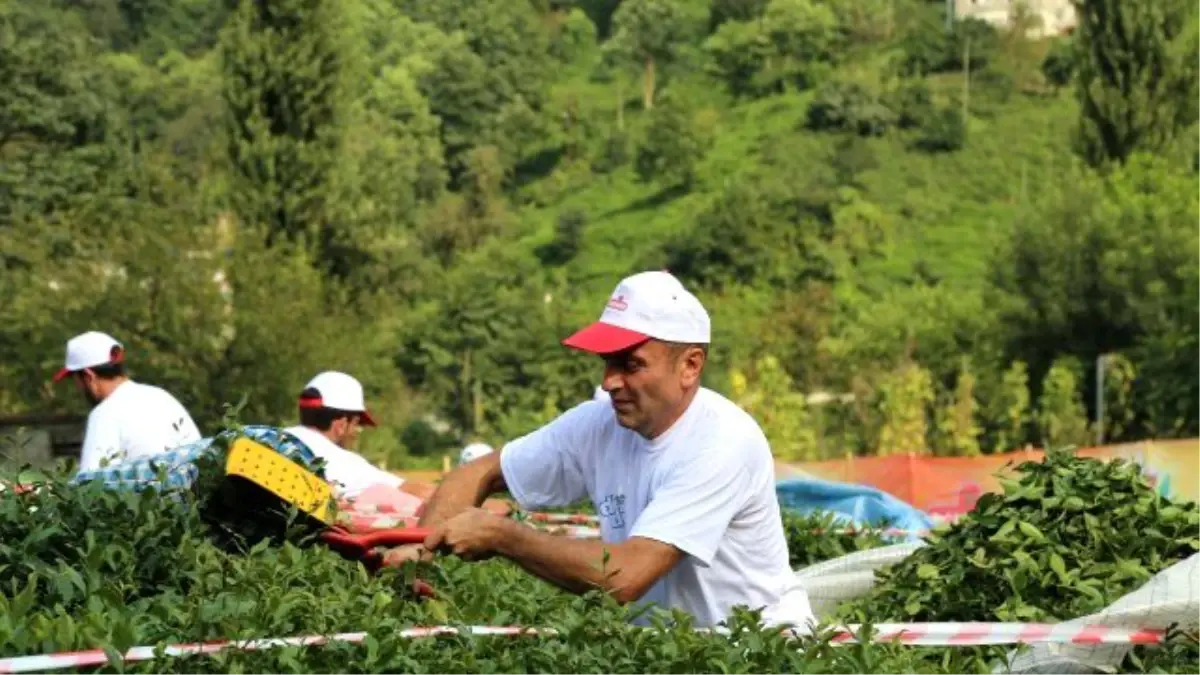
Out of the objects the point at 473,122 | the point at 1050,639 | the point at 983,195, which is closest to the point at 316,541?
Answer: the point at 1050,639

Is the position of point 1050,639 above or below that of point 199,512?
below

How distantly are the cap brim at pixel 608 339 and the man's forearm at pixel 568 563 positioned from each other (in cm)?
53

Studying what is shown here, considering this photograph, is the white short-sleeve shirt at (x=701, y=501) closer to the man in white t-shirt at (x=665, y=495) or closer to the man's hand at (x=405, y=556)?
the man in white t-shirt at (x=665, y=495)

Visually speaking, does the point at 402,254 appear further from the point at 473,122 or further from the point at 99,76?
the point at 473,122

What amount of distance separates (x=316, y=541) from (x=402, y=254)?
6177 cm

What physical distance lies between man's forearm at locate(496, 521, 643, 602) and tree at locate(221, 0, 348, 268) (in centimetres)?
4442

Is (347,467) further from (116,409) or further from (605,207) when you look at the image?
(605,207)

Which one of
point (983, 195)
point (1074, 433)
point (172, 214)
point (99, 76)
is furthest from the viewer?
point (983, 195)

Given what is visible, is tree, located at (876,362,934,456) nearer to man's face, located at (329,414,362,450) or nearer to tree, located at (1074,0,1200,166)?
tree, located at (1074,0,1200,166)

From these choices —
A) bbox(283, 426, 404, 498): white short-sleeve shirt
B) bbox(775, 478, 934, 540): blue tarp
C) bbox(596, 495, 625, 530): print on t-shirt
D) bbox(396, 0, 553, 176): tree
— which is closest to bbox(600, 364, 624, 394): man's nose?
bbox(596, 495, 625, 530): print on t-shirt

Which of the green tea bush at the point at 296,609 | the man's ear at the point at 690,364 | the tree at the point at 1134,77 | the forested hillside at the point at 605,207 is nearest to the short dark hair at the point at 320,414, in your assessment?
the forested hillside at the point at 605,207

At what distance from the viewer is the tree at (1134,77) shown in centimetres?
5309

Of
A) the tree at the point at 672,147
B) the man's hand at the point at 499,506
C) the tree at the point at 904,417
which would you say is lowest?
the tree at the point at 904,417

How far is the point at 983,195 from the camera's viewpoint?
90.6 m
